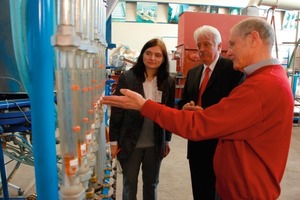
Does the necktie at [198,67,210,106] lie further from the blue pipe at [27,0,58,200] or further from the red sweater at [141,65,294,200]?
the blue pipe at [27,0,58,200]

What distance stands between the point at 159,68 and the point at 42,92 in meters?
1.17

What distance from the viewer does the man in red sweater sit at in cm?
92

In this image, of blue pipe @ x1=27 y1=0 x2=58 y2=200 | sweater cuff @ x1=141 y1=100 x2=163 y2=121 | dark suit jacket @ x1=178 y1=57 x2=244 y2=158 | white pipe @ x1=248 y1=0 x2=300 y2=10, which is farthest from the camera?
white pipe @ x1=248 y1=0 x2=300 y2=10

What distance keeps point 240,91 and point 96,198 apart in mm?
703

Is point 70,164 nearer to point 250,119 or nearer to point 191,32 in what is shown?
point 250,119

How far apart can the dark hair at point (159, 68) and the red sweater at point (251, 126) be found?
67 cm

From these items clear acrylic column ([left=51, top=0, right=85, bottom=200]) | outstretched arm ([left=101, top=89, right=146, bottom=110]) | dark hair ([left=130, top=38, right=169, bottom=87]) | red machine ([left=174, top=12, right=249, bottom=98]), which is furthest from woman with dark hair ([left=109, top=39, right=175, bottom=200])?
red machine ([left=174, top=12, right=249, bottom=98])

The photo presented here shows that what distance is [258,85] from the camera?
920 mm

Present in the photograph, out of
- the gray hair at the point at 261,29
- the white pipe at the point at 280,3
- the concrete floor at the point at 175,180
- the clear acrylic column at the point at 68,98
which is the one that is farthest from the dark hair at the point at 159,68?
the white pipe at the point at 280,3

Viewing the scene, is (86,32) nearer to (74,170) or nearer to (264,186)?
(74,170)

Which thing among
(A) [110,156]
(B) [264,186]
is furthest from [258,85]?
(A) [110,156]

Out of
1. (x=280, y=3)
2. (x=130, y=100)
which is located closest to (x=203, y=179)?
(x=130, y=100)

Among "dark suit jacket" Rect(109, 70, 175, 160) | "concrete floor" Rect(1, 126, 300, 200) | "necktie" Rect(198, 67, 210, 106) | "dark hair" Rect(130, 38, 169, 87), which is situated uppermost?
"dark hair" Rect(130, 38, 169, 87)

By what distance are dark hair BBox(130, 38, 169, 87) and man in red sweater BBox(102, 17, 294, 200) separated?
629mm
